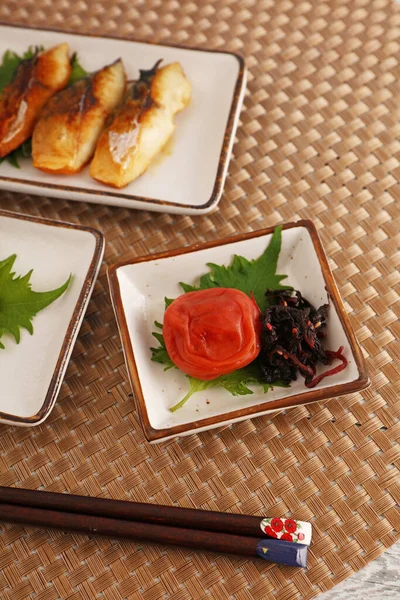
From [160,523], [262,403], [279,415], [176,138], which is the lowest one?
[160,523]

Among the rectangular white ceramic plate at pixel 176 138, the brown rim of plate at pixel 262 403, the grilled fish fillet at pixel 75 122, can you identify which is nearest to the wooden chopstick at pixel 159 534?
the brown rim of plate at pixel 262 403

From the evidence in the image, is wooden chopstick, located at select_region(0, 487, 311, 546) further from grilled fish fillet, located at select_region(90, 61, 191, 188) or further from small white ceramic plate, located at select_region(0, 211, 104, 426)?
grilled fish fillet, located at select_region(90, 61, 191, 188)

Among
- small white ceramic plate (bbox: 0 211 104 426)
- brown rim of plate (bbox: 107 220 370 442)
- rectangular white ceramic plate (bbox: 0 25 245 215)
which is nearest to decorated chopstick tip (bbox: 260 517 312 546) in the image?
brown rim of plate (bbox: 107 220 370 442)

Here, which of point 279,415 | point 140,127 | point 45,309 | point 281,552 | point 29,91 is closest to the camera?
point 281,552

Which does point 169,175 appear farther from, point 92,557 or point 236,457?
point 92,557

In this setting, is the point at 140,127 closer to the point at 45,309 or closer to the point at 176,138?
the point at 176,138

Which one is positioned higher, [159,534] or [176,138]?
[176,138]

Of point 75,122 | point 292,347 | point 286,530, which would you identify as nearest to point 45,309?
point 75,122

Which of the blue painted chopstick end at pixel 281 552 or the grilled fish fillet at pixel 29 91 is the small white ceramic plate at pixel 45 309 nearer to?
→ the grilled fish fillet at pixel 29 91
